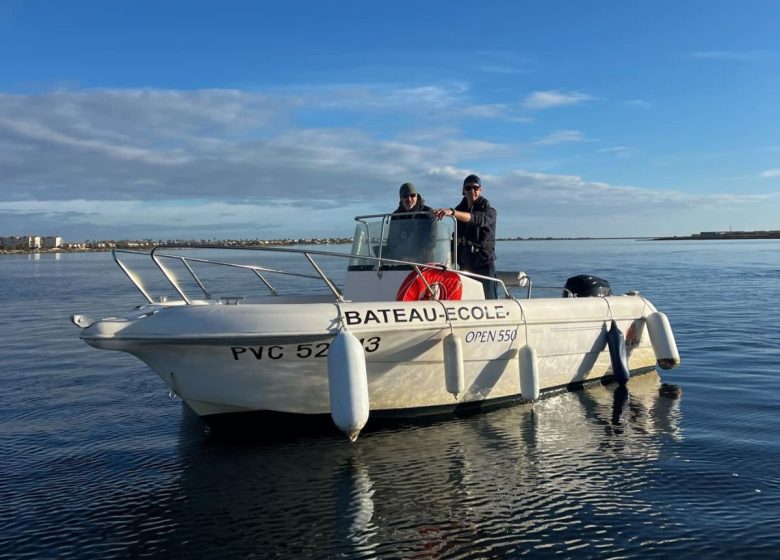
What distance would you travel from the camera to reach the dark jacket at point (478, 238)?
823 centimetres

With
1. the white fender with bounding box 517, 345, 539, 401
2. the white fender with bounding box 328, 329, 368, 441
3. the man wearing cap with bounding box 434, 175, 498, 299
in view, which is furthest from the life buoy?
the white fender with bounding box 328, 329, 368, 441

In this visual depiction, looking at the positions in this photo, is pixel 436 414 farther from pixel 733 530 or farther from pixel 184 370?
pixel 733 530

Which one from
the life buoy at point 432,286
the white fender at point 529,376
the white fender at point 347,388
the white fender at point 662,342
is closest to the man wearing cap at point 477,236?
the life buoy at point 432,286

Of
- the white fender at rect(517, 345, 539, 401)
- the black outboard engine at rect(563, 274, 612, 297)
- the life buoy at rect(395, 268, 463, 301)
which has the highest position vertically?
the life buoy at rect(395, 268, 463, 301)

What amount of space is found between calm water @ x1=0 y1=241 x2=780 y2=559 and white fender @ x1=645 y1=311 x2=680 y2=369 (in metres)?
0.44

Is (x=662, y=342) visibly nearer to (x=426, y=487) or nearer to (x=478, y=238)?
(x=478, y=238)

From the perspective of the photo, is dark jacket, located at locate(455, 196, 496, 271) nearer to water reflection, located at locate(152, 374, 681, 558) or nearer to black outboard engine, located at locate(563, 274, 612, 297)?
black outboard engine, located at locate(563, 274, 612, 297)

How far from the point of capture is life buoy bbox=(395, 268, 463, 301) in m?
7.36

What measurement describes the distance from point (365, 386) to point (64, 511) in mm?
2474

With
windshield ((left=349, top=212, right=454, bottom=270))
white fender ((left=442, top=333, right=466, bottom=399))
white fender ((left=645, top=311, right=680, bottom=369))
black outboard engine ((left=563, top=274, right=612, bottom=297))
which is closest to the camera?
white fender ((left=442, top=333, right=466, bottom=399))

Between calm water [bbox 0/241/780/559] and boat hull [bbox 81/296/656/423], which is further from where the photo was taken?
boat hull [bbox 81/296/656/423]

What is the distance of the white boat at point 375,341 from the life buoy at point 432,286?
0.04ft

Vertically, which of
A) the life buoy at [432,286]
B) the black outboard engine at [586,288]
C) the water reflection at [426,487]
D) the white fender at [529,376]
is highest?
the life buoy at [432,286]

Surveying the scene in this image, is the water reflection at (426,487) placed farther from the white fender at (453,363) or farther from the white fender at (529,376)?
the white fender at (453,363)
